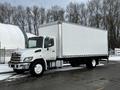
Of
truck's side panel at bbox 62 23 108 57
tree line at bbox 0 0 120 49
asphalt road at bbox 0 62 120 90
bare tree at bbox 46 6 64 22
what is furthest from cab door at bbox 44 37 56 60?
bare tree at bbox 46 6 64 22

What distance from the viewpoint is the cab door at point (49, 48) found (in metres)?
16.0

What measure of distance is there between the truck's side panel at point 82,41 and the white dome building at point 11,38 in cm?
1178

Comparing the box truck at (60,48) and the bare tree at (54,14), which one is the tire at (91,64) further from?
the bare tree at (54,14)

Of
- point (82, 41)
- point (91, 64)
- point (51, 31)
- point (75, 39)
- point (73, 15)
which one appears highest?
point (73, 15)

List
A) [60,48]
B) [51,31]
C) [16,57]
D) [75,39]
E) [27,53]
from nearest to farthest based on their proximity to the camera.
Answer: [27,53], [16,57], [60,48], [51,31], [75,39]

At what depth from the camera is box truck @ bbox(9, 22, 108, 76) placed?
14916 millimetres

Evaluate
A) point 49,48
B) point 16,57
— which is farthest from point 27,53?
point 49,48

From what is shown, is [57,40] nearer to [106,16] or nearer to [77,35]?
[77,35]

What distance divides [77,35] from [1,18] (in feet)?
174

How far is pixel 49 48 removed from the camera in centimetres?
1627

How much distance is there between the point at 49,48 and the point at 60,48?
3.92 feet

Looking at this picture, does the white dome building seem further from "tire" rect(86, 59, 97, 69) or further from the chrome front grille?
the chrome front grille

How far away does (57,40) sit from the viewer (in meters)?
17.2

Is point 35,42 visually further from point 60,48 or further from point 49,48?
point 60,48
